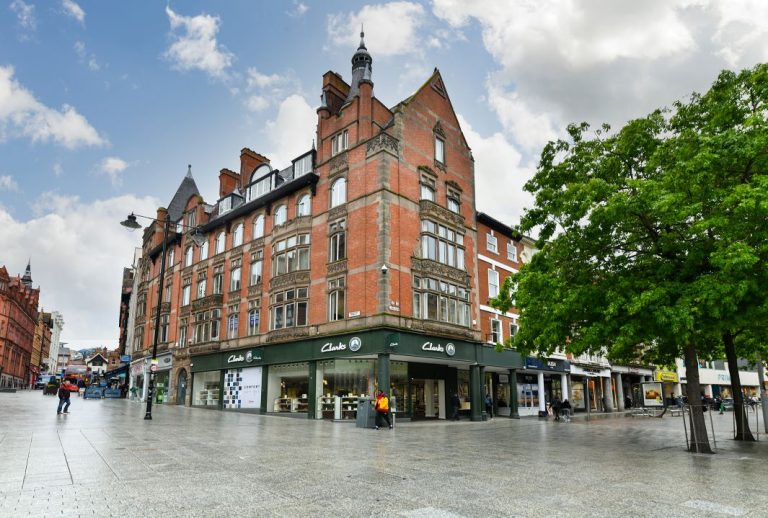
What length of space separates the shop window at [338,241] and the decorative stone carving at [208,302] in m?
11.6

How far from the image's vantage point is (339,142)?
30.0 m

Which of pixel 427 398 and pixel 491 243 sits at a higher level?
pixel 491 243

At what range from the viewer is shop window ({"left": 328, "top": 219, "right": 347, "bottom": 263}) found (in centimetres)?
2823

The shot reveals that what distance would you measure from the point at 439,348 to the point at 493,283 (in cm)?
921

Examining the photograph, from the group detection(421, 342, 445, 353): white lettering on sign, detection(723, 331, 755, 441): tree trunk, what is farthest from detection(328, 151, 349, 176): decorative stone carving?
detection(723, 331, 755, 441): tree trunk

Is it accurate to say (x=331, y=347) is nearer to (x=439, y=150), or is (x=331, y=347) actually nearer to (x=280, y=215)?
(x=280, y=215)

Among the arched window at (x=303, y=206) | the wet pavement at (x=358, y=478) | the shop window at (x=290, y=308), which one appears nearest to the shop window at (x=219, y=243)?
the shop window at (x=290, y=308)

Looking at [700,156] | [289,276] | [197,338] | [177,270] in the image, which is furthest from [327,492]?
[177,270]

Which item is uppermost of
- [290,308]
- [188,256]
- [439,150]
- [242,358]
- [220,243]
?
[439,150]

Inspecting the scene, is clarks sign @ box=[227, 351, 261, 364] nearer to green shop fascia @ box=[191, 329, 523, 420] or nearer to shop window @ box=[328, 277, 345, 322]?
green shop fascia @ box=[191, 329, 523, 420]

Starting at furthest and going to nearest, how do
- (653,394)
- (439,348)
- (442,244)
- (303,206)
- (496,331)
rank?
(653,394) < (496,331) < (303,206) < (442,244) < (439,348)

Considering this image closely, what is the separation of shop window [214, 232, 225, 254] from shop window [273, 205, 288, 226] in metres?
6.82

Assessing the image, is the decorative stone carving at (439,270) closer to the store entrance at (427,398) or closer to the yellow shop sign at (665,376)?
the store entrance at (427,398)

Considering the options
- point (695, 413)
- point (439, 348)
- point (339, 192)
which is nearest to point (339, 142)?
point (339, 192)
